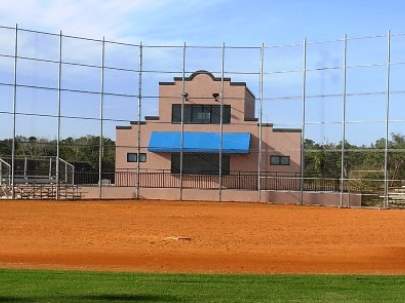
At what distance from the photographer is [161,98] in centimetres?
4406

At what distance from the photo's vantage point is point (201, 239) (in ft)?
67.7

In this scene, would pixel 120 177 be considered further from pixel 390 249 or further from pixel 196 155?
pixel 390 249

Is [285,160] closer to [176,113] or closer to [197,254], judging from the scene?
[176,113]

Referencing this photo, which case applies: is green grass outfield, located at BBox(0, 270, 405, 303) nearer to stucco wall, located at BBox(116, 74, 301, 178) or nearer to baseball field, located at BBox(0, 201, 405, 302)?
baseball field, located at BBox(0, 201, 405, 302)

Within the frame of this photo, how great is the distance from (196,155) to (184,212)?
47.4 feet

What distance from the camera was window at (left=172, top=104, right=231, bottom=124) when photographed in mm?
45656

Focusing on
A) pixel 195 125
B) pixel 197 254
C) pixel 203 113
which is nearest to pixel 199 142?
pixel 195 125

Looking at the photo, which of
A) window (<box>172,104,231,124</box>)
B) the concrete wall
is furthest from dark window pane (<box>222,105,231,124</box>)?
the concrete wall

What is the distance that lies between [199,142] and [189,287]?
33.6 metres

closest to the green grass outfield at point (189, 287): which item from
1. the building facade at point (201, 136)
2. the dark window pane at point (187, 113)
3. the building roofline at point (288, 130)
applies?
the building roofline at point (288, 130)

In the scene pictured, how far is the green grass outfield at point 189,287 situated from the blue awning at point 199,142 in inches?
1194

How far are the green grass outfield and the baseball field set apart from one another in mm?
16

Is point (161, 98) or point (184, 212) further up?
point (161, 98)

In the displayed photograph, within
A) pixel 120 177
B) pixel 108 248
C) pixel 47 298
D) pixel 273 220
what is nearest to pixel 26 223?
pixel 108 248
